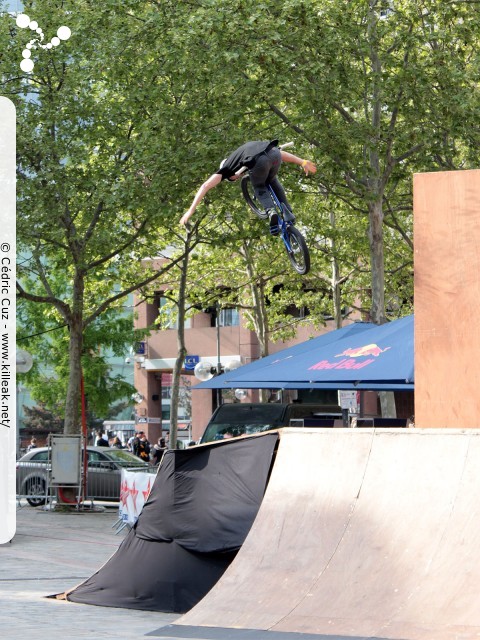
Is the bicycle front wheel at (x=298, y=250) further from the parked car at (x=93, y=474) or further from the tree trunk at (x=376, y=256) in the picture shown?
the parked car at (x=93, y=474)

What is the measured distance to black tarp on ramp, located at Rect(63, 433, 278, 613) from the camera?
1123 centimetres

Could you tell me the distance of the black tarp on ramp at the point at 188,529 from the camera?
1123 cm

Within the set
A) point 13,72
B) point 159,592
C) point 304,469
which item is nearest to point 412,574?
point 304,469

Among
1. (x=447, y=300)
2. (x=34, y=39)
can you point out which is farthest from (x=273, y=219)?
(x=34, y=39)

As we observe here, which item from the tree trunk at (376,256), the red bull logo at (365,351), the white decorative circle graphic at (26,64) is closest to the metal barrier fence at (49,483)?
the tree trunk at (376,256)

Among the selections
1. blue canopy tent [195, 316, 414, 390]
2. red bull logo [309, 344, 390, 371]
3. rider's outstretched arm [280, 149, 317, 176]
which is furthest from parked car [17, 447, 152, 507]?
rider's outstretched arm [280, 149, 317, 176]

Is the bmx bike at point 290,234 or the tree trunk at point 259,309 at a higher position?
the tree trunk at point 259,309

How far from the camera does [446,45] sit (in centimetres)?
2562

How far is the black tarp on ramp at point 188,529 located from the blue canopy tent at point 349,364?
17.2 ft

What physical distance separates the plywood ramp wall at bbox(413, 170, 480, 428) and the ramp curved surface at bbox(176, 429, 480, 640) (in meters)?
0.54

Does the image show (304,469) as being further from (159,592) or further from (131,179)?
(131,179)

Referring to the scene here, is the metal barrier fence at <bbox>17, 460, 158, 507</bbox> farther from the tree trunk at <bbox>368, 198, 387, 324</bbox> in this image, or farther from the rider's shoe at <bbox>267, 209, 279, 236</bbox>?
the rider's shoe at <bbox>267, 209, 279, 236</bbox>

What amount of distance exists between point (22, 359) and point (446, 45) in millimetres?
13659

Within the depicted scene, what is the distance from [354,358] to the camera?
57.8 ft
